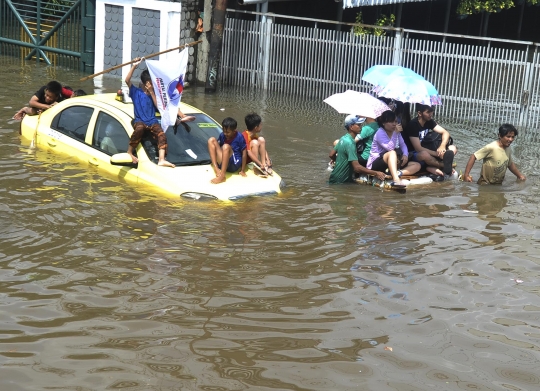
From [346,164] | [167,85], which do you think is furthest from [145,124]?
[346,164]

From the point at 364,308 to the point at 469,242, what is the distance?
8.04ft

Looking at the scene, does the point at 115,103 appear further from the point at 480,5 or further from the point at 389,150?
the point at 480,5

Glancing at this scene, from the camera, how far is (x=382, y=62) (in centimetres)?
1777

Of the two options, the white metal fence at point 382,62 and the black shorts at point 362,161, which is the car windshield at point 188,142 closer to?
the black shorts at point 362,161

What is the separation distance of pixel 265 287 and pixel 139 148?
3424 millimetres

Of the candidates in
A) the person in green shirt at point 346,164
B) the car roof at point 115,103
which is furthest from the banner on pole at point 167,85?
the person in green shirt at point 346,164

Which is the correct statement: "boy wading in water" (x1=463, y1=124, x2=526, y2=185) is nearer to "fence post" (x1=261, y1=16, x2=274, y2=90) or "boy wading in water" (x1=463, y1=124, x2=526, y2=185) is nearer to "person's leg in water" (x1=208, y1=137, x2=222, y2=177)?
"person's leg in water" (x1=208, y1=137, x2=222, y2=177)

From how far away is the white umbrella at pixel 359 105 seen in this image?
36.0 feet

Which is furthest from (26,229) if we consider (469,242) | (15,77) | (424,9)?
(424,9)

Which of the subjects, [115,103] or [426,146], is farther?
[426,146]

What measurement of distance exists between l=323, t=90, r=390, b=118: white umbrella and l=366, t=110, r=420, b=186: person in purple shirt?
6.5 inches

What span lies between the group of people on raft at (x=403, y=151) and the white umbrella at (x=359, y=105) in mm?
161

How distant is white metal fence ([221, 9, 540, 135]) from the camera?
16781mm

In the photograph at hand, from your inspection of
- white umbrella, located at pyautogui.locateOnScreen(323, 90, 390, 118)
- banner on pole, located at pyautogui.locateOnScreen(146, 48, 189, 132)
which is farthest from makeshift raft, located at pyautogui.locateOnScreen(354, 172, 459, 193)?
banner on pole, located at pyautogui.locateOnScreen(146, 48, 189, 132)
